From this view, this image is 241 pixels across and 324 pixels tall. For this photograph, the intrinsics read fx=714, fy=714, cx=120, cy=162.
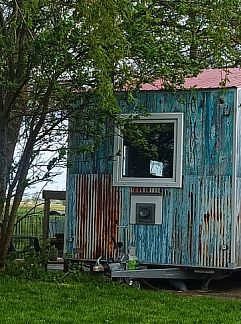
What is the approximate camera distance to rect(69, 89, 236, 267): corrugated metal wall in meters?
11.0

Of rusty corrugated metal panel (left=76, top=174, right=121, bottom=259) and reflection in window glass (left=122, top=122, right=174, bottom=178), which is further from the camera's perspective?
rusty corrugated metal panel (left=76, top=174, right=121, bottom=259)

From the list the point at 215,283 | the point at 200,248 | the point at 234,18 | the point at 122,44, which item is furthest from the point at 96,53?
the point at 215,283

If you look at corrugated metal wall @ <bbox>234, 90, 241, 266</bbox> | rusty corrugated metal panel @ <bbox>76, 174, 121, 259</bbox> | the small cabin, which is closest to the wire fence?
rusty corrugated metal panel @ <bbox>76, 174, 121, 259</bbox>

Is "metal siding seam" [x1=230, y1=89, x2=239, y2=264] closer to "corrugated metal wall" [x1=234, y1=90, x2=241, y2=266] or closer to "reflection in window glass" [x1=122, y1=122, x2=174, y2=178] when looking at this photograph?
"corrugated metal wall" [x1=234, y1=90, x2=241, y2=266]

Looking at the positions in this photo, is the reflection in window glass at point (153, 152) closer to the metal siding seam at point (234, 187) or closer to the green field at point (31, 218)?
the metal siding seam at point (234, 187)

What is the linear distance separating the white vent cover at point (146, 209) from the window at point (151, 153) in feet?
0.69

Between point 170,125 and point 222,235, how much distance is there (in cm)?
194

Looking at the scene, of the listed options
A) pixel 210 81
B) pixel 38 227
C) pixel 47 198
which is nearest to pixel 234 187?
Result: pixel 210 81

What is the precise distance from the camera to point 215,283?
12.6 metres

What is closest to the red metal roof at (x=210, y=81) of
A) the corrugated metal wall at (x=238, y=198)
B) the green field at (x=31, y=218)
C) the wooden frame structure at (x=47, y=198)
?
the corrugated metal wall at (x=238, y=198)

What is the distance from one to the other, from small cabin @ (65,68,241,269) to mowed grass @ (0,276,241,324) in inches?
41.9

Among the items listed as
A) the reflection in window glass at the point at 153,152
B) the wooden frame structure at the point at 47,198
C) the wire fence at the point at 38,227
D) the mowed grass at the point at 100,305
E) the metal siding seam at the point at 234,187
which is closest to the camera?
the mowed grass at the point at 100,305

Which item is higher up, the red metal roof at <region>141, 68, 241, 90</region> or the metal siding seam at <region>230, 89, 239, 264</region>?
the red metal roof at <region>141, 68, 241, 90</region>

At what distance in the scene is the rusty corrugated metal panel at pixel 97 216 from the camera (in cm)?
1170
